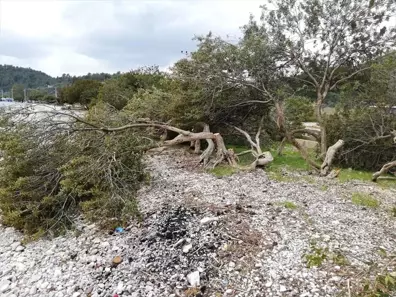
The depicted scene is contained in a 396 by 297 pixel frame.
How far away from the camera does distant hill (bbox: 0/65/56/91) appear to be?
2597 inches

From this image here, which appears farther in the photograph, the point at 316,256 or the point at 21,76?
the point at 21,76

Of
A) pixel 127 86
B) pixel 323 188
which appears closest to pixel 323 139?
pixel 323 188

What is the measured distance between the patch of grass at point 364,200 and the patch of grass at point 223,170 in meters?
2.66

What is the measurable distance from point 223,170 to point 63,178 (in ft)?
12.0

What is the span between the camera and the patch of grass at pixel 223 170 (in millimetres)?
7453

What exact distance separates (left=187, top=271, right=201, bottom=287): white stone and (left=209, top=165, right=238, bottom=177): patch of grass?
12.6ft

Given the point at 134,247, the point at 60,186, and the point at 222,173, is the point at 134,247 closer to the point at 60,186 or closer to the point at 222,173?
the point at 60,186

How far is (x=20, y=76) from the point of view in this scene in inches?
2820

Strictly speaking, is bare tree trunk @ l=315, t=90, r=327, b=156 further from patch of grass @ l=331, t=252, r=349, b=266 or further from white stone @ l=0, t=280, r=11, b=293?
white stone @ l=0, t=280, r=11, b=293

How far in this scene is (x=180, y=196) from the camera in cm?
586

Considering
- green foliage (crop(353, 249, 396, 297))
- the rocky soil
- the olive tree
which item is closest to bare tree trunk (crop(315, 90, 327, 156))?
the olive tree

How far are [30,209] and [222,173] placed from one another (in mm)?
4060

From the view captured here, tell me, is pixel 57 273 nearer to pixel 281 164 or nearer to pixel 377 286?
pixel 377 286

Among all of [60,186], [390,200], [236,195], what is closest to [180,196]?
[236,195]
